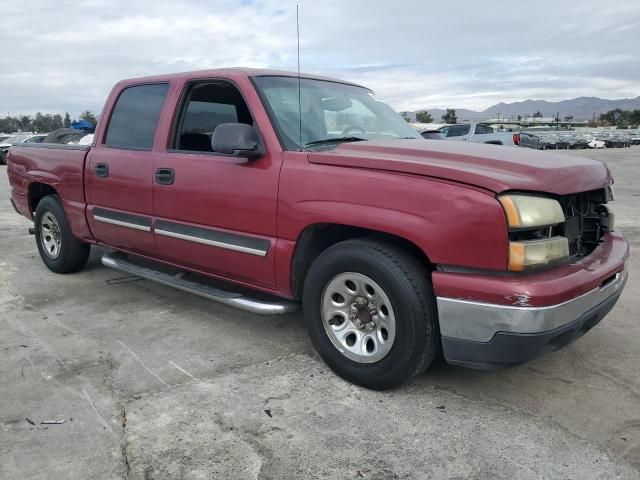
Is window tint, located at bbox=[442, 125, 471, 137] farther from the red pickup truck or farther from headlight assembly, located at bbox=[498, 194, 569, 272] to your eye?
headlight assembly, located at bbox=[498, 194, 569, 272]

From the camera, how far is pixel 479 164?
2.82m

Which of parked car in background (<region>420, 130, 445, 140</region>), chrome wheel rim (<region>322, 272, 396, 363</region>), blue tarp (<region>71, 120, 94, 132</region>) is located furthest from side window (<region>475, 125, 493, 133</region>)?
chrome wheel rim (<region>322, 272, 396, 363</region>)

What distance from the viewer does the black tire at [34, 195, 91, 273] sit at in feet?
17.6

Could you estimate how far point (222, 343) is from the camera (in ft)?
12.5

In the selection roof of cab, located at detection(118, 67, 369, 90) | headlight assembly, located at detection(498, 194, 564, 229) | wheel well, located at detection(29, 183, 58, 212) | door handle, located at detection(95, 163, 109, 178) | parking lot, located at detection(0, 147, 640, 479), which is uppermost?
roof of cab, located at detection(118, 67, 369, 90)

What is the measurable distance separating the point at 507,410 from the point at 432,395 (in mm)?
393

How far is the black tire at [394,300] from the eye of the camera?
2783 millimetres

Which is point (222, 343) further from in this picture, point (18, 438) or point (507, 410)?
point (507, 410)

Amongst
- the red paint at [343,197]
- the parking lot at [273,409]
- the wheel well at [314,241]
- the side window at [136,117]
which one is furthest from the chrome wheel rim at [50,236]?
the wheel well at [314,241]

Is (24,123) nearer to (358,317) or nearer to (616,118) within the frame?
(358,317)

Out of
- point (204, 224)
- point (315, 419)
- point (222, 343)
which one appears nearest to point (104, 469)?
point (315, 419)

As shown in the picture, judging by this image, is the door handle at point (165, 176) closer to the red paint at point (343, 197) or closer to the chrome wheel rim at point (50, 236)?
the red paint at point (343, 197)

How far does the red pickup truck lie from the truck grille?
0.04 ft

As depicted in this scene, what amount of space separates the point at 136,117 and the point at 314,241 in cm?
216
